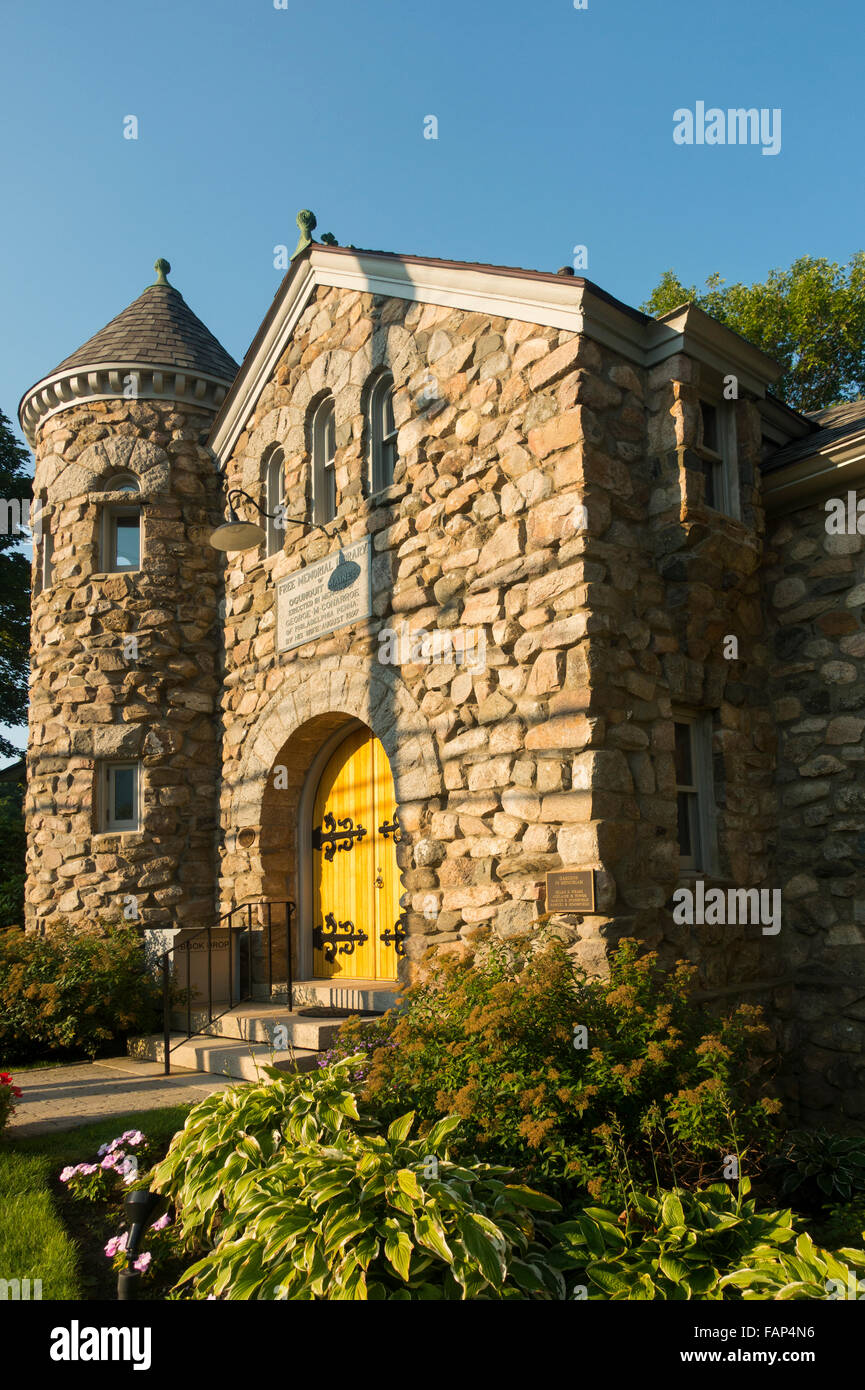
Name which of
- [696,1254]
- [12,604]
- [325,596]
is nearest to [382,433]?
[325,596]

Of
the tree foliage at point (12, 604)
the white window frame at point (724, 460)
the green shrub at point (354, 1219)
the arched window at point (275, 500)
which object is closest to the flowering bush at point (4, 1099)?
the green shrub at point (354, 1219)

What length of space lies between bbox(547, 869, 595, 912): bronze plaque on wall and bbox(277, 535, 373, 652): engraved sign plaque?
309cm

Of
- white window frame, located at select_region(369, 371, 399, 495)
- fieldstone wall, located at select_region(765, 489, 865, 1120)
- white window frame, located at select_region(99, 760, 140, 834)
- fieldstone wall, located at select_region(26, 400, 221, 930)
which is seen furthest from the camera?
white window frame, located at select_region(99, 760, 140, 834)

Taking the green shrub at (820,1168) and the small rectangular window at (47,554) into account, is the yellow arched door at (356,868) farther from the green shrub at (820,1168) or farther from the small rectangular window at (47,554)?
the small rectangular window at (47,554)

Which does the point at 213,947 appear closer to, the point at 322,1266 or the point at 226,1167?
the point at 226,1167

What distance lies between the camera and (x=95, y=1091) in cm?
767

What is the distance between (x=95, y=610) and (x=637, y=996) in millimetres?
8220

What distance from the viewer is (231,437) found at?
1144 cm

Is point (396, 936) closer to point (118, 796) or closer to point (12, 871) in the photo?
point (118, 796)

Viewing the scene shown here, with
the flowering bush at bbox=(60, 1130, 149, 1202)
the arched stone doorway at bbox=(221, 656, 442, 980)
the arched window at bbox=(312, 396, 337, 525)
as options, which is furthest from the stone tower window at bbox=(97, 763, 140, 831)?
the flowering bush at bbox=(60, 1130, 149, 1202)

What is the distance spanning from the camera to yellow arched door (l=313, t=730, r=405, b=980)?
354 inches

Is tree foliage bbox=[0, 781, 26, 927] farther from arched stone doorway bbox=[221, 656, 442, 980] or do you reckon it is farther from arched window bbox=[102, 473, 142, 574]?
arched window bbox=[102, 473, 142, 574]

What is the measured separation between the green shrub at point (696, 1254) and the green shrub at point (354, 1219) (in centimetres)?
17
